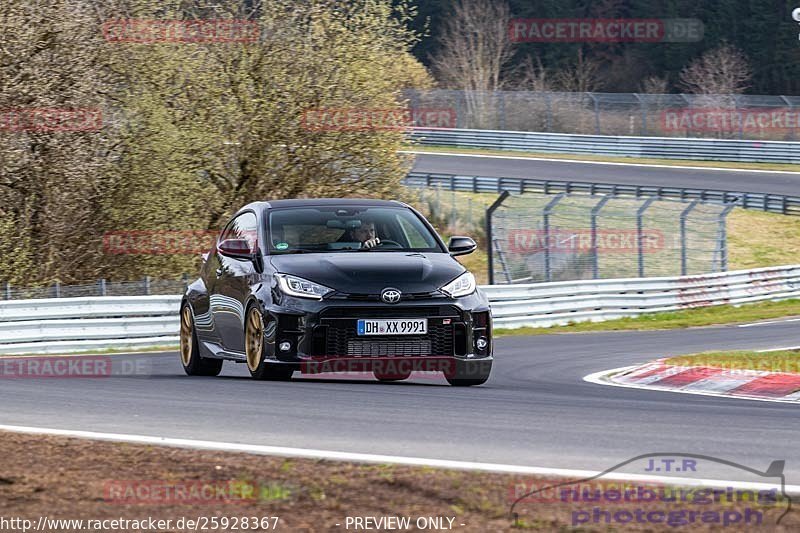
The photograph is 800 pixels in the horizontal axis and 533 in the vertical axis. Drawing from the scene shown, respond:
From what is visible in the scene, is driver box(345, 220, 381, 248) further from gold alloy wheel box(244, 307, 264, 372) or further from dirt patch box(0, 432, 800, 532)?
dirt patch box(0, 432, 800, 532)

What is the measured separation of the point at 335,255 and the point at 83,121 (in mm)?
15673

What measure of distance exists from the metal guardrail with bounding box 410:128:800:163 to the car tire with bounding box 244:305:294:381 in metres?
43.9

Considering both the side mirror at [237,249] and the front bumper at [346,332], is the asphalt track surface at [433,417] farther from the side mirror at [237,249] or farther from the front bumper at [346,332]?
the side mirror at [237,249]

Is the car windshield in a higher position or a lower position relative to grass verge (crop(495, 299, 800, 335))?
higher

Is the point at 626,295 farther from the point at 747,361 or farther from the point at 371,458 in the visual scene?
the point at 371,458

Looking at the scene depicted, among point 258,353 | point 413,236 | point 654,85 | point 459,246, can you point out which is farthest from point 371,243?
point 654,85

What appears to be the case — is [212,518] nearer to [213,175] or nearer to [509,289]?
[509,289]

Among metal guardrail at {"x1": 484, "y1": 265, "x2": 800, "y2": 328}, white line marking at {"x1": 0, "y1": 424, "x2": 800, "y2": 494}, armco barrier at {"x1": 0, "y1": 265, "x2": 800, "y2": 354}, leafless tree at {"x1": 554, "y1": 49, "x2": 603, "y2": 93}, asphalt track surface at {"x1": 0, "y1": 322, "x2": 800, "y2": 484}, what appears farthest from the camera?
leafless tree at {"x1": 554, "y1": 49, "x2": 603, "y2": 93}

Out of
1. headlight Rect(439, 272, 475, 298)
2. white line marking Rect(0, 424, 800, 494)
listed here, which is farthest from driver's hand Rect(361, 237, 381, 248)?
white line marking Rect(0, 424, 800, 494)

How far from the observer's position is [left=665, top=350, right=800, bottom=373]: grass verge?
45.4 feet

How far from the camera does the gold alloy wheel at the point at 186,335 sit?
13195 millimetres

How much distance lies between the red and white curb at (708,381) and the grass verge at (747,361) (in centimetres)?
26

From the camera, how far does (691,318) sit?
2842 cm

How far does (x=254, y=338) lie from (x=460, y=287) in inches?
69.9
